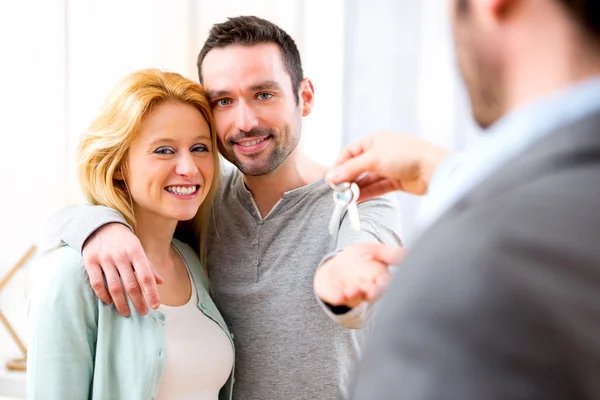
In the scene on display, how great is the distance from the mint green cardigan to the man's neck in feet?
1.32

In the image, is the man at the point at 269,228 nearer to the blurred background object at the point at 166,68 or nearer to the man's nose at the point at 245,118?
the man's nose at the point at 245,118

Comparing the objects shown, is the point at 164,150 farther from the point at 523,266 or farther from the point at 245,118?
the point at 523,266

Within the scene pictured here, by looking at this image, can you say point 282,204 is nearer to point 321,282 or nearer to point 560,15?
point 321,282

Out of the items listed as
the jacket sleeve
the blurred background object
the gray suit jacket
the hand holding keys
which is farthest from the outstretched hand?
the blurred background object

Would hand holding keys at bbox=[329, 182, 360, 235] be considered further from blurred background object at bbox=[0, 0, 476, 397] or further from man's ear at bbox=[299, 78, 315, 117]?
blurred background object at bbox=[0, 0, 476, 397]

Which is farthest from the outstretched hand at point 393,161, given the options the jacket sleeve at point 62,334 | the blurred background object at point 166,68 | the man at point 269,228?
the blurred background object at point 166,68

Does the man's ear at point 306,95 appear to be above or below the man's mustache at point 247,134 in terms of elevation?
above

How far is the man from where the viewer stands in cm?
144

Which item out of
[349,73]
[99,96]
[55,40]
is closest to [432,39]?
[349,73]

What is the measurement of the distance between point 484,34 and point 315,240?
101 cm

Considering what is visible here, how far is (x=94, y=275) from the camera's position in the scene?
4.05 ft

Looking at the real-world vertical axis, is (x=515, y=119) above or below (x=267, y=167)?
above

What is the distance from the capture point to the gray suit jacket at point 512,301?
1.16 ft

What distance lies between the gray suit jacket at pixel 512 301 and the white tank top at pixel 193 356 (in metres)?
0.98
